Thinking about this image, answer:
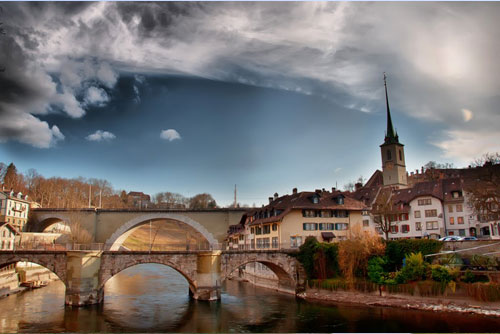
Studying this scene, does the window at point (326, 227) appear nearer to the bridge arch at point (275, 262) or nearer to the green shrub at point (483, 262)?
the bridge arch at point (275, 262)

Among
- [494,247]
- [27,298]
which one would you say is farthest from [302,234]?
[27,298]

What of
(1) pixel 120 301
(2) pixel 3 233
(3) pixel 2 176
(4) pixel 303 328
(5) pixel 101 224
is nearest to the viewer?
(4) pixel 303 328

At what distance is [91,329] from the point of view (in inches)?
987

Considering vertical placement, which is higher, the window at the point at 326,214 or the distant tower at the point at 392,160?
the distant tower at the point at 392,160

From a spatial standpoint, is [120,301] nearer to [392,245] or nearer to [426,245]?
[392,245]

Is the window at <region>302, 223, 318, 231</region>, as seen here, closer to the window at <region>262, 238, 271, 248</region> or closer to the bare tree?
the window at <region>262, 238, 271, 248</region>

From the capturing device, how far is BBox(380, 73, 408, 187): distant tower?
264ft

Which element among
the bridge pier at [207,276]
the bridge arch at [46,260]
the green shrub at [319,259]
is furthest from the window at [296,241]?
the bridge arch at [46,260]

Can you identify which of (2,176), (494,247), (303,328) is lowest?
(303,328)

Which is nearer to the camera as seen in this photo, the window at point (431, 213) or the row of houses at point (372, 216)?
the row of houses at point (372, 216)

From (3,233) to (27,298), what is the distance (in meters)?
20.1

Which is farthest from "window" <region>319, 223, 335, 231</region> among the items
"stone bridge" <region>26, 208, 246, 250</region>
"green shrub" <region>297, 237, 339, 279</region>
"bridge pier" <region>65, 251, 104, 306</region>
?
"bridge pier" <region>65, 251, 104, 306</region>

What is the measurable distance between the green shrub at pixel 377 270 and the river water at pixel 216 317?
11.5ft

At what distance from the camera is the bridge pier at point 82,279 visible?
1332 inches
